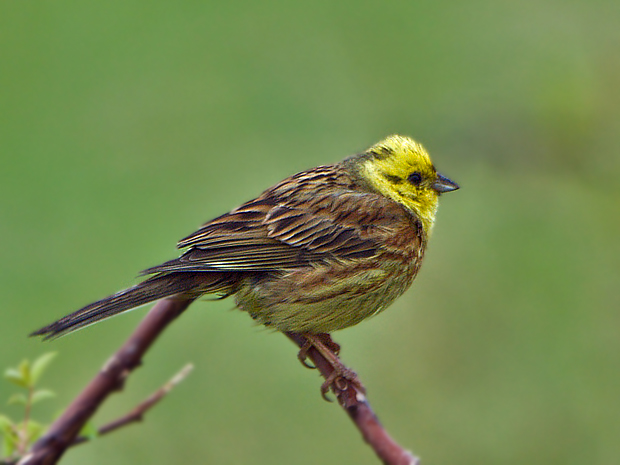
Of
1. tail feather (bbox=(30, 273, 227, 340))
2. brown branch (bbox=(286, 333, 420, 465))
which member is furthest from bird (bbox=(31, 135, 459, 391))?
brown branch (bbox=(286, 333, 420, 465))

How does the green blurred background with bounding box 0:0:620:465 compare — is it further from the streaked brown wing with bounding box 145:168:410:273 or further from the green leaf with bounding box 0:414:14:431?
the green leaf with bounding box 0:414:14:431

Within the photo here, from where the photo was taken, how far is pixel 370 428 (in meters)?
2.37

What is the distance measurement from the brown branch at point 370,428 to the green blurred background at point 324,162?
1.85 meters

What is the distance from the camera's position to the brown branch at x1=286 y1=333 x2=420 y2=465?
2.08 meters

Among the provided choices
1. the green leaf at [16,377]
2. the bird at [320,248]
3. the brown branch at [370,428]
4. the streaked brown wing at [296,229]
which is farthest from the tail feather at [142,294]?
the brown branch at [370,428]

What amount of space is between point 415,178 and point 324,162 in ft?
6.88

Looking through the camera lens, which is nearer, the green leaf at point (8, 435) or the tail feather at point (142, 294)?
the green leaf at point (8, 435)

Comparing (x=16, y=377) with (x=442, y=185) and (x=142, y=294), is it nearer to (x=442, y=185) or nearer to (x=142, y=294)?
(x=142, y=294)

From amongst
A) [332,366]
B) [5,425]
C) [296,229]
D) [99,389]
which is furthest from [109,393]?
[296,229]

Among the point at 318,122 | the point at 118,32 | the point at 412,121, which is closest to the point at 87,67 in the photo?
the point at 118,32

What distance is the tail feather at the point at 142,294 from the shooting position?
3316mm

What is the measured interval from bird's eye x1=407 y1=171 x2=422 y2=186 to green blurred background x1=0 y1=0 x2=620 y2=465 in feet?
1.49

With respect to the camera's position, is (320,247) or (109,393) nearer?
(109,393)

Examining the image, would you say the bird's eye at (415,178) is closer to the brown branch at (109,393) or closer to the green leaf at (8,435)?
the brown branch at (109,393)
